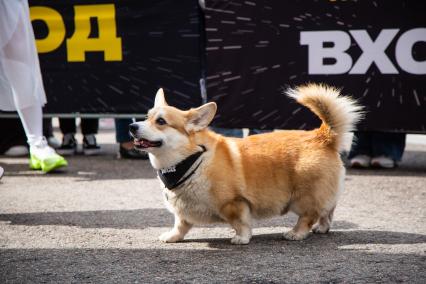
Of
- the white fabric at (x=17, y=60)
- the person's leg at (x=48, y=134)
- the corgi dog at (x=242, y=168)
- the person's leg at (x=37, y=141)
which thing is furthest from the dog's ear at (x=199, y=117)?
the person's leg at (x=48, y=134)

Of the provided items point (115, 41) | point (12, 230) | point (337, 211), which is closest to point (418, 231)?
point (337, 211)

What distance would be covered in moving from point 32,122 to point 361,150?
3202 mm

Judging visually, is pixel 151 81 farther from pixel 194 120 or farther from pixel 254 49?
pixel 194 120

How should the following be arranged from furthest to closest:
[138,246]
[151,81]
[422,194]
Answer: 1. [151,81]
2. [422,194]
3. [138,246]

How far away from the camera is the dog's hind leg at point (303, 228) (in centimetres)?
373

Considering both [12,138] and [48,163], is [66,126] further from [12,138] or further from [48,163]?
[48,163]

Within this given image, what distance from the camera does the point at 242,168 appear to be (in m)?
3.73

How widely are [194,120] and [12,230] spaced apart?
1.36 metres

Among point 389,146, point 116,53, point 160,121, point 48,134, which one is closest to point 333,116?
point 160,121

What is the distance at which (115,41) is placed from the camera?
7000mm

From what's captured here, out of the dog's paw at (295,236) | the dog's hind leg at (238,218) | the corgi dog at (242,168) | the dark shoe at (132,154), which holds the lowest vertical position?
the dark shoe at (132,154)

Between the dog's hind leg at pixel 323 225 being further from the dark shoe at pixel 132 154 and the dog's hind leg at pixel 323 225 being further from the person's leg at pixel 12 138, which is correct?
the person's leg at pixel 12 138

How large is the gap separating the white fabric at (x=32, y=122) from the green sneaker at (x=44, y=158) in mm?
68

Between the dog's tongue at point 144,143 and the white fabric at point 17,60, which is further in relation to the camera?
the white fabric at point 17,60
